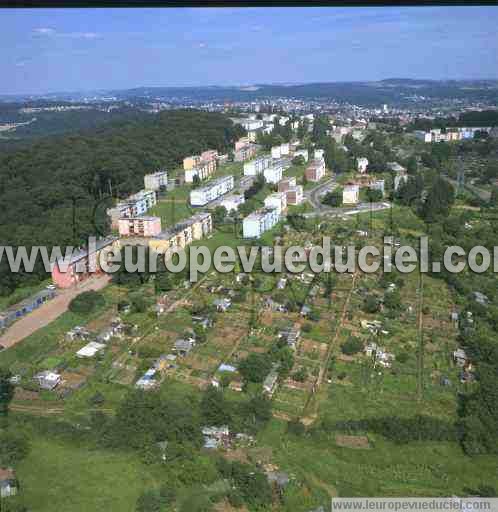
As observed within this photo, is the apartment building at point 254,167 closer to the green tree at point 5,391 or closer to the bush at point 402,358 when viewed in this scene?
the bush at point 402,358

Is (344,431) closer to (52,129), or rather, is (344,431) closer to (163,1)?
(163,1)

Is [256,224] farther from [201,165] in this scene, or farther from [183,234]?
[201,165]

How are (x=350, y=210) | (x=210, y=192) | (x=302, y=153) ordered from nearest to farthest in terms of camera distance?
(x=350, y=210) < (x=210, y=192) < (x=302, y=153)

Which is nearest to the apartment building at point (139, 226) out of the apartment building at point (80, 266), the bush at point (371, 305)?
the apartment building at point (80, 266)

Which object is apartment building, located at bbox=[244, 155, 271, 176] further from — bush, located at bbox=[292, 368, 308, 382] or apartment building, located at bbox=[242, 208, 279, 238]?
bush, located at bbox=[292, 368, 308, 382]

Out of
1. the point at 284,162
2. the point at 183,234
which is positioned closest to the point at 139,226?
the point at 183,234

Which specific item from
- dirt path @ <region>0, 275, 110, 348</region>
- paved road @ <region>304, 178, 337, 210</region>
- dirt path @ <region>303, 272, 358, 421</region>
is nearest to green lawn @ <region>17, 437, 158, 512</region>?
dirt path @ <region>303, 272, 358, 421</region>
